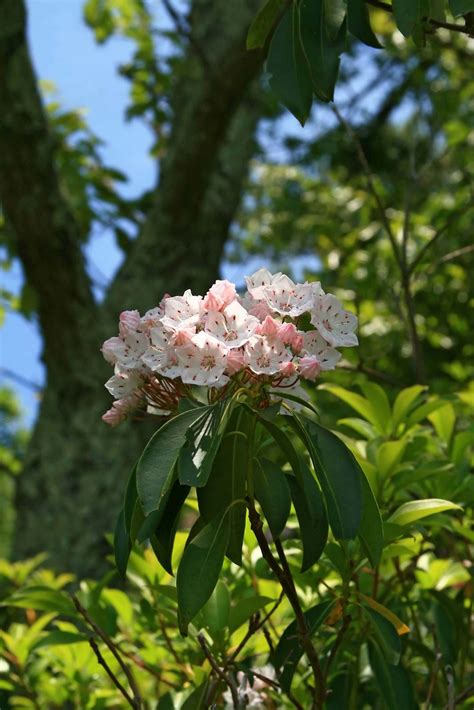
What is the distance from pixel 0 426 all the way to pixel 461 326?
31.9 ft

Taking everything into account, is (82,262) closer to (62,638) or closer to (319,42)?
(62,638)

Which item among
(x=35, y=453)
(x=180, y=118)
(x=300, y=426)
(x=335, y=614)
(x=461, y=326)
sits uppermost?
(x=180, y=118)

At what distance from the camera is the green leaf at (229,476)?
0.91 m

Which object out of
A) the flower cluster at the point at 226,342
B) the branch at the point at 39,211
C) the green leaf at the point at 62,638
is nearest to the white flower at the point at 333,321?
the flower cluster at the point at 226,342

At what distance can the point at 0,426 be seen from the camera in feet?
40.2

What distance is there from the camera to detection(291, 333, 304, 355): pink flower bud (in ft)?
3.05

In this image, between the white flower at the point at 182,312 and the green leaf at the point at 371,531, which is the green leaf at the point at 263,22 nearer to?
the white flower at the point at 182,312

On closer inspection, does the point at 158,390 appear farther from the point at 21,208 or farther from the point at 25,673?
the point at 21,208

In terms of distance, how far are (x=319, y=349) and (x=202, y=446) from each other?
0.72 feet

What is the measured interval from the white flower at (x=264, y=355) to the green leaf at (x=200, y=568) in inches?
5.9

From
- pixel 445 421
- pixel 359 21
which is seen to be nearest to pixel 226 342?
pixel 359 21

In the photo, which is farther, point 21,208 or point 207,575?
point 21,208

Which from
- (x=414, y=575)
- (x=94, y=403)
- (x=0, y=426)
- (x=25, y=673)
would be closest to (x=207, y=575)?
(x=414, y=575)

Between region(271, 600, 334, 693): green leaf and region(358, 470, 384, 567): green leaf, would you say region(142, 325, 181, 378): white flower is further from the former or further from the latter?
region(271, 600, 334, 693): green leaf
